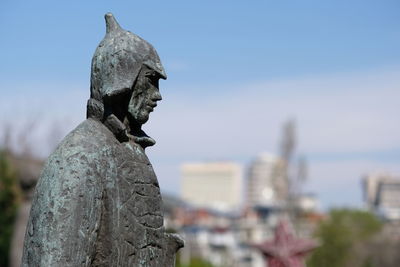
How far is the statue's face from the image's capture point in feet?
14.5

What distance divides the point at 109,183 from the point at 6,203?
22173 millimetres

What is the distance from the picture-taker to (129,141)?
446 centimetres

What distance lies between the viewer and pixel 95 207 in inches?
161

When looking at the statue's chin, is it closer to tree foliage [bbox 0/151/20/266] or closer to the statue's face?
the statue's face

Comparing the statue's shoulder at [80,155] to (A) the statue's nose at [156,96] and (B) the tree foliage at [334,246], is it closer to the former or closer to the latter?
(A) the statue's nose at [156,96]

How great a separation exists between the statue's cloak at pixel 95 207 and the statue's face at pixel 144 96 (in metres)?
0.14

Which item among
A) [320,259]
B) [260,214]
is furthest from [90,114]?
[260,214]

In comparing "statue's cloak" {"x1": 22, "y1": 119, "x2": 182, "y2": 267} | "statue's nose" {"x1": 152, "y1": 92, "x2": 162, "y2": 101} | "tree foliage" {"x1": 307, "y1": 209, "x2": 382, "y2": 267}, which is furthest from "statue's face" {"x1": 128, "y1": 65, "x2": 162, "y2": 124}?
"tree foliage" {"x1": 307, "y1": 209, "x2": 382, "y2": 267}

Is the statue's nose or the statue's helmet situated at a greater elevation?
the statue's helmet

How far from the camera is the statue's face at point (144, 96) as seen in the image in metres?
4.43

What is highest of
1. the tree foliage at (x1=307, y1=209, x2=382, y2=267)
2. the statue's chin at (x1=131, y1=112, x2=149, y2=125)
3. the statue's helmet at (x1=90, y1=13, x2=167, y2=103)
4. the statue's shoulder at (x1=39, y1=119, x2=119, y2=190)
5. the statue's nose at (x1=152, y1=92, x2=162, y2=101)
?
the statue's helmet at (x1=90, y1=13, x2=167, y2=103)

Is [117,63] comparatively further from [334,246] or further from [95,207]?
[334,246]

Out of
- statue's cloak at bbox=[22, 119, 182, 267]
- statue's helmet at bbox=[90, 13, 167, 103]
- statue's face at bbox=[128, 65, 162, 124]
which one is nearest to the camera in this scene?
statue's cloak at bbox=[22, 119, 182, 267]

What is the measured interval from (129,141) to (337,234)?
59.2 meters
